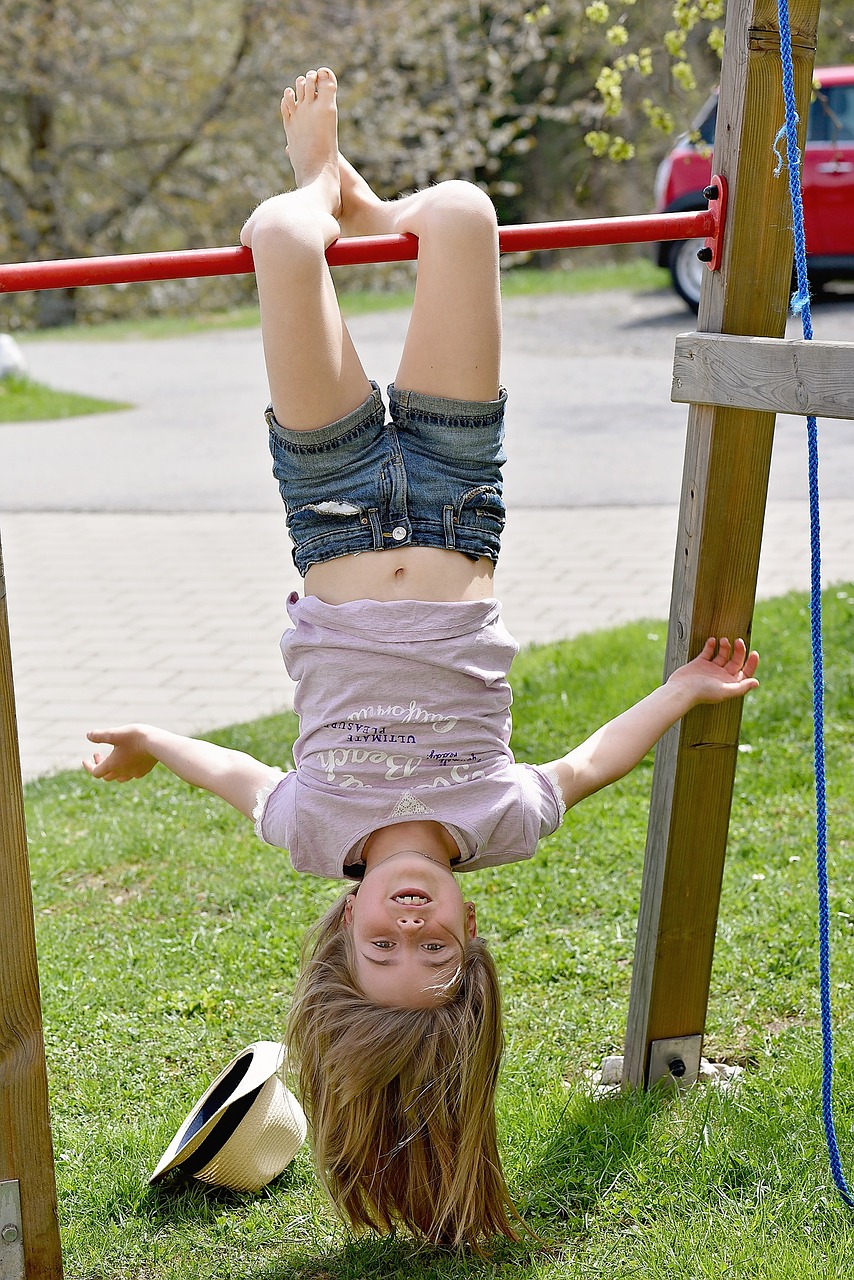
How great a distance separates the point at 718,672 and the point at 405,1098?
90cm

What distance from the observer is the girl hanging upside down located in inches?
92.7

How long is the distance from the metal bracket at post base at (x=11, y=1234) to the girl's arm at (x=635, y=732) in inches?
42.4

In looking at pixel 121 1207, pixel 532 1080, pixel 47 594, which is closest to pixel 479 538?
pixel 532 1080

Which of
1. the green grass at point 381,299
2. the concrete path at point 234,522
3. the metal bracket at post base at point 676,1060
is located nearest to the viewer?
the metal bracket at post base at point 676,1060

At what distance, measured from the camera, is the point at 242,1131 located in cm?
264

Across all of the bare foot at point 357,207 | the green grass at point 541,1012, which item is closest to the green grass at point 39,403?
the green grass at point 541,1012

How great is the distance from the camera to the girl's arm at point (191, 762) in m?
2.56

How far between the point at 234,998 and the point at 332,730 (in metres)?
1.22

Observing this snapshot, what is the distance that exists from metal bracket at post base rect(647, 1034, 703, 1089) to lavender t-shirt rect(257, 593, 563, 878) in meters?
0.66

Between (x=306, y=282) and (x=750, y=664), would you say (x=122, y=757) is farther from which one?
(x=750, y=664)

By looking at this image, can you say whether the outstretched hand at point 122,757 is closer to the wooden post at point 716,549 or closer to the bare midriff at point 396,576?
the bare midriff at point 396,576

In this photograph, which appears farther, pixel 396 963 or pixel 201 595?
pixel 201 595

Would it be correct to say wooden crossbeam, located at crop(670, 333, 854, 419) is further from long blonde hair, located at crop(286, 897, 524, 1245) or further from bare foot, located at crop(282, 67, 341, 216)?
long blonde hair, located at crop(286, 897, 524, 1245)

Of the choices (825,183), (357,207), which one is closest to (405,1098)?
(357,207)
